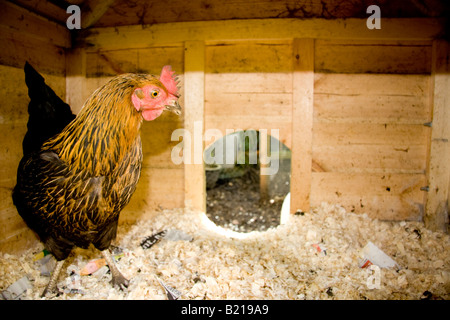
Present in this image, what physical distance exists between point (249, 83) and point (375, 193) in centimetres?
159

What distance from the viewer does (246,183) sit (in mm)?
4746

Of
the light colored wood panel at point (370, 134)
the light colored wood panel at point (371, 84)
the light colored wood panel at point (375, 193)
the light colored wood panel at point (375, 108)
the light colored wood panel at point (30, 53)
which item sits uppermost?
the light colored wood panel at point (30, 53)

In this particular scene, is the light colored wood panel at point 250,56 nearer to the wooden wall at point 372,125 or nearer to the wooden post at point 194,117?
the wooden post at point 194,117

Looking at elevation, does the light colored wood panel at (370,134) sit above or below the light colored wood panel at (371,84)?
below

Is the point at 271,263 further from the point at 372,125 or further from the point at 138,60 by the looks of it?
the point at 138,60

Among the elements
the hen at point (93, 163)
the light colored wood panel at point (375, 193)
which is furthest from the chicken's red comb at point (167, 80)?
the light colored wood panel at point (375, 193)

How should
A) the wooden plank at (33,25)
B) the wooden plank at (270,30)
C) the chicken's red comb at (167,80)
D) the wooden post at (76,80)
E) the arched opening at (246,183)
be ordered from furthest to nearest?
1. the arched opening at (246,183)
2. the wooden post at (76,80)
3. the wooden plank at (270,30)
4. the wooden plank at (33,25)
5. the chicken's red comb at (167,80)

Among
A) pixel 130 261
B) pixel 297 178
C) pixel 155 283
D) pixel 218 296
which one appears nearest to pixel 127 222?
pixel 130 261

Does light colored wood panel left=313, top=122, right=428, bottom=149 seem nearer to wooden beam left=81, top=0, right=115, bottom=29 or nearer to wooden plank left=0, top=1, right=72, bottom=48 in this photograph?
wooden beam left=81, top=0, right=115, bottom=29

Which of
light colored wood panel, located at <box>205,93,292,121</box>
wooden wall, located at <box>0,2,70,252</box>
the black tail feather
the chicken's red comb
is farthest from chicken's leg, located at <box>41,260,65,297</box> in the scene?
light colored wood panel, located at <box>205,93,292,121</box>

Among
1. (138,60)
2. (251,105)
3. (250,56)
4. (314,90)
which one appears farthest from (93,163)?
(314,90)

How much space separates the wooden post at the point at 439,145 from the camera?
7.15 ft

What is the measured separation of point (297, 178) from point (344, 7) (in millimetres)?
1569

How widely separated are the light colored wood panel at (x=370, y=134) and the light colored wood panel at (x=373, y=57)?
1.65 feet
